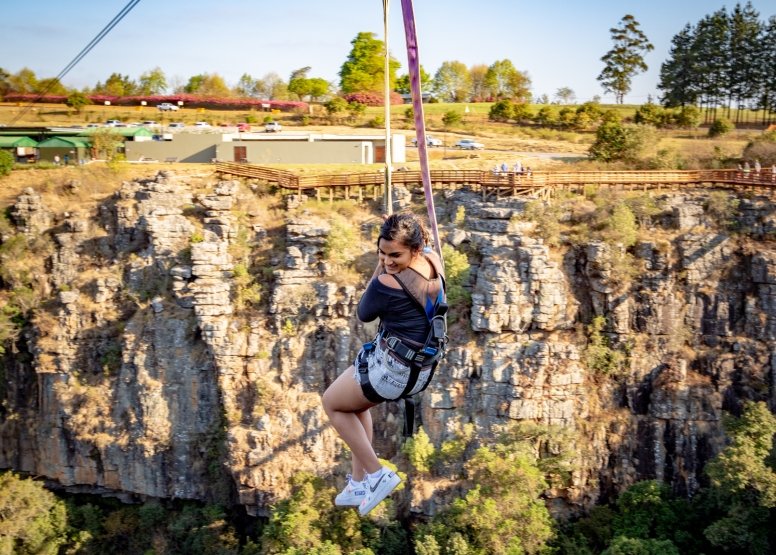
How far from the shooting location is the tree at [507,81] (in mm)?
59562

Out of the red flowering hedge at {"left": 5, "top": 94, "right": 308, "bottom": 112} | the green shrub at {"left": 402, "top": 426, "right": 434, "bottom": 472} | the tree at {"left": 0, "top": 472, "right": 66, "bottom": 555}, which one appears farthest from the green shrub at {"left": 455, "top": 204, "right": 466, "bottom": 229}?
the red flowering hedge at {"left": 5, "top": 94, "right": 308, "bottom": 112}

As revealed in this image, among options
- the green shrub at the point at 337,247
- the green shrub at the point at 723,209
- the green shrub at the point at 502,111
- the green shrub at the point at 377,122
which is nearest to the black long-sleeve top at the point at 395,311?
the green shrub at the point at 337,247

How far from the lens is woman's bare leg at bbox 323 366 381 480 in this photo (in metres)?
5.30

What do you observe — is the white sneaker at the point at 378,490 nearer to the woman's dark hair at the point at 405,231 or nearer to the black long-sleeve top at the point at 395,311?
the black long-sleeve top at the point at 395,311

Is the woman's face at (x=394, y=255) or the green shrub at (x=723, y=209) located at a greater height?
the woman's face at (x=394, y=255)

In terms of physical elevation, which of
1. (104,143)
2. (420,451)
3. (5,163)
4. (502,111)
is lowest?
(420,451)

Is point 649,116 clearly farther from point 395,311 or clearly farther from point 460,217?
point 395,311

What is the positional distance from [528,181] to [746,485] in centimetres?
1085

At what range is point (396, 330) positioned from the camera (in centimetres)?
502

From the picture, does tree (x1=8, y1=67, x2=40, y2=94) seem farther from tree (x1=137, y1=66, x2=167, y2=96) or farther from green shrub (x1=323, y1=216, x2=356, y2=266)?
green shrub (x1=323, y1=216, x2=356, y2=266)

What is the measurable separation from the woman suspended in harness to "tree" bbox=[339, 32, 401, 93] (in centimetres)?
3986

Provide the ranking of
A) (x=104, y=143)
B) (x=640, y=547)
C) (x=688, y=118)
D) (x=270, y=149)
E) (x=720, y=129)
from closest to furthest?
1. (x=640, y=547)
2. (x=270, y=149)
3. (x=104, y=143)
4. (x=720, y=129)
5. (x=688, y=118)

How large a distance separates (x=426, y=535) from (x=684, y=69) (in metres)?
37.2

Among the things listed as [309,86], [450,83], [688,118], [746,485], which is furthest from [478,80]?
[746,485]
